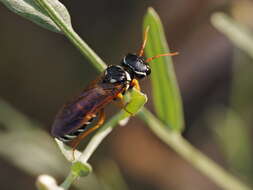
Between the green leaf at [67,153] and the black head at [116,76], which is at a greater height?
the green leaf at [67,153]

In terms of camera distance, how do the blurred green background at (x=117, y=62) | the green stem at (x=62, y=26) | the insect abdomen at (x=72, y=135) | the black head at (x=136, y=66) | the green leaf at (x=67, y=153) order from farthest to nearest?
1. the blurred green background at (x=117, y=62)
2. the black head at (x=136, y=66)
3. the insect abdomen at (x=72, y=135)
4. the green leaf at (x=67, y=153)
5. the green stem at (x=62, y=26)

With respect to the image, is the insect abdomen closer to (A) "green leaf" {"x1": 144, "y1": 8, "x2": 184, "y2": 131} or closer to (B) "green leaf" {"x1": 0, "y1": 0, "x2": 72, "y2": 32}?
(A) "green leaf" {"x1": 144, "y1": 8, "x2": 184, "y2": 131}

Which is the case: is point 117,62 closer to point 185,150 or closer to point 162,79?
point 185,150

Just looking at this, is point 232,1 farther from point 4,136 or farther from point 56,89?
point 4,136

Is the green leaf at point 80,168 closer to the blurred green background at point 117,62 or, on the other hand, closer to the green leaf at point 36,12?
the green leaf at point 36,12

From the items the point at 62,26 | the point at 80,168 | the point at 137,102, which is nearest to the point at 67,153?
the point at 80,168

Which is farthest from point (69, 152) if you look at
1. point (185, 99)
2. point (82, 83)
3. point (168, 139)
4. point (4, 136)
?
point (185, 99)

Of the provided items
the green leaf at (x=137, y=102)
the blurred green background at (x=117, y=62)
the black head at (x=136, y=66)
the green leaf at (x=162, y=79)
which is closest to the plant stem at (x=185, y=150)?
the green leaf at (x=162, y=79)
